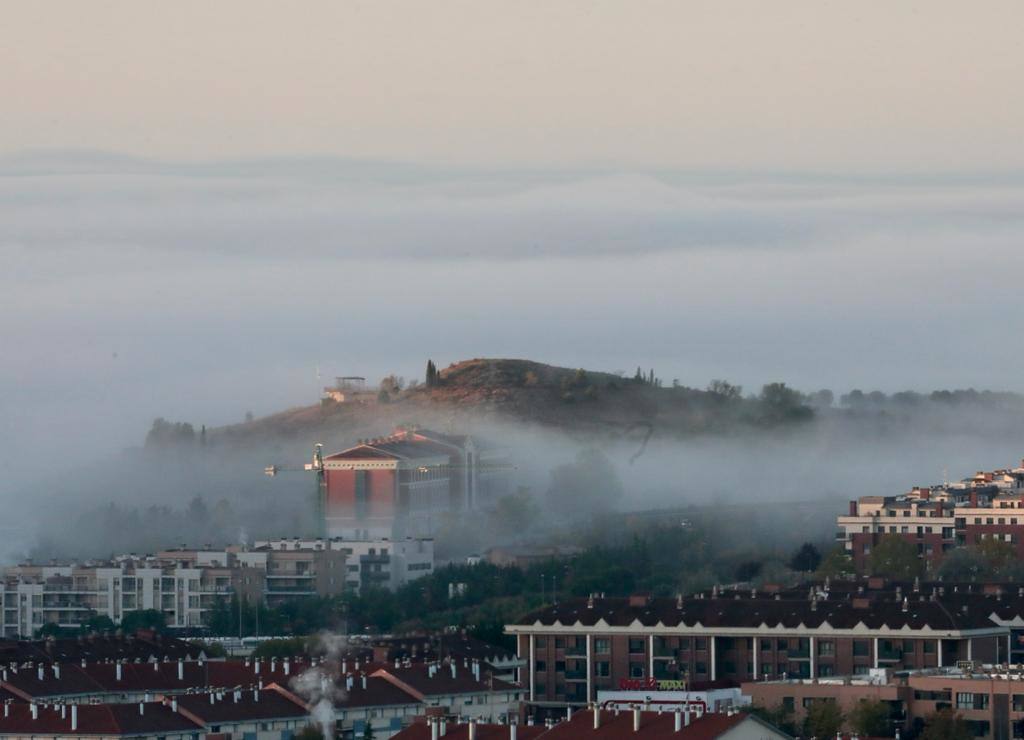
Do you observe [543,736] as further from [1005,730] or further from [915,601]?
[915,601]

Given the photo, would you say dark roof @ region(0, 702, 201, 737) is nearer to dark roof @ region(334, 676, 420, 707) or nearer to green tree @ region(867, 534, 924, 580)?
dark roof @ region(334, 676, 420, 707)

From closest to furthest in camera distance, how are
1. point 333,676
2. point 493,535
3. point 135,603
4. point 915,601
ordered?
point 333,676 < point 915,601 < point 135,603 < point 493,535

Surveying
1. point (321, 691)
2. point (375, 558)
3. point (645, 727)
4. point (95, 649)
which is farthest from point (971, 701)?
point (375, 558)

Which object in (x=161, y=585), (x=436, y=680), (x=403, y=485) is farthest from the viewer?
(x=403, y=485)

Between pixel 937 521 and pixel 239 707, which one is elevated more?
pixel 937 521

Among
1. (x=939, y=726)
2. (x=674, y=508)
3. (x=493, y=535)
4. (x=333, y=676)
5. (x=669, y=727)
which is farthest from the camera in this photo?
(x=674, y=508)

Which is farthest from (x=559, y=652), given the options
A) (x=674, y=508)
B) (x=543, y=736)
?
(x=674, y=508)

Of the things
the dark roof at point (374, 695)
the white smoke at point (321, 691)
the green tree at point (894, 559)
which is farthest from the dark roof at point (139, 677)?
the green tree at point (894, 559)

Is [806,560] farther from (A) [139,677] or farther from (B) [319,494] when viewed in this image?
(A) [139,677]
